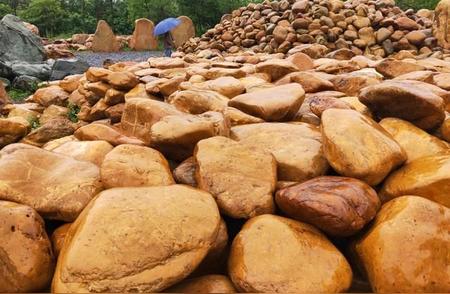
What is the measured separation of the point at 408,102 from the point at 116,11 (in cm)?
3449

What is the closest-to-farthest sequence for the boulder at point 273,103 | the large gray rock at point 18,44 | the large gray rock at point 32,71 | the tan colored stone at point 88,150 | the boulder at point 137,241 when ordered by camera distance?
the boulder at point 137,241 < the tan colored stone at point 88,150 < the boulder at point 273,103 < the large gray rock at point 32,71 < the large gray rock at point 18,44

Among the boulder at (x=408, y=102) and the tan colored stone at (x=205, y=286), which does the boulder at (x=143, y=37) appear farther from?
the tan colored stone at (x=205, y=286)

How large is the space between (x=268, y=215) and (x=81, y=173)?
1.13 meters

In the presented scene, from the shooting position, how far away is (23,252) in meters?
2.18

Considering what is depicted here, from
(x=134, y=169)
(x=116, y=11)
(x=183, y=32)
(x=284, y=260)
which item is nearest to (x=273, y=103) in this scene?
(x=134, y=169)

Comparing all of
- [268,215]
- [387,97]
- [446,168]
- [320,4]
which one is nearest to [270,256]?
[268,215]

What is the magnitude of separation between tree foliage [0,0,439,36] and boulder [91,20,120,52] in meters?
5.63

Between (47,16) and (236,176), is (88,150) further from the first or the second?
(47,16)

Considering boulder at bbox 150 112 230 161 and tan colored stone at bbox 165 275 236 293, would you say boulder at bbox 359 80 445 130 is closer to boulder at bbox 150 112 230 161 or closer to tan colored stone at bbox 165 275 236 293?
boulder at bbox 150 112 230 161

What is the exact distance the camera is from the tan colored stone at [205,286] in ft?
6.84

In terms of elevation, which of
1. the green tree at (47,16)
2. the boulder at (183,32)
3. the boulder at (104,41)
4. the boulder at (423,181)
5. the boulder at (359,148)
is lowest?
the green tree at (47,16)

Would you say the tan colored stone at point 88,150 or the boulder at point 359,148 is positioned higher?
the boulder at point 359,148

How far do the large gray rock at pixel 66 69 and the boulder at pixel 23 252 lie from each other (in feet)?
30.5

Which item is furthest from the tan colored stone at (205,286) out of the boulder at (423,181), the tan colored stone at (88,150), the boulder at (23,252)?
the tan colored stone at (88,150)
